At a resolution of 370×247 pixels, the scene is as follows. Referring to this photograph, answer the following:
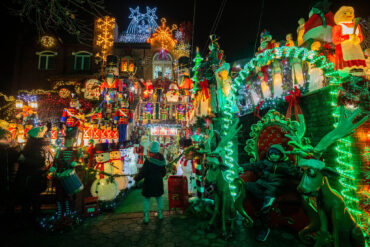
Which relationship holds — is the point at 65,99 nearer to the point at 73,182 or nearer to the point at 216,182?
the point at 73,182

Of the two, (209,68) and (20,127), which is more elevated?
(209,68)

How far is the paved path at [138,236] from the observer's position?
3596mm

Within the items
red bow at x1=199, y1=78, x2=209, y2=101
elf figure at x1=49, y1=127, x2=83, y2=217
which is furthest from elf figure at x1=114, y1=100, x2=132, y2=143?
elf figure at x1=49, y1=127, x2=83, y2=217

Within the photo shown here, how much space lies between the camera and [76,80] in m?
15.7

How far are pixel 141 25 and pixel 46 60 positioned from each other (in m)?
9.66

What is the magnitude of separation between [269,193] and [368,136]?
2175 millimetres

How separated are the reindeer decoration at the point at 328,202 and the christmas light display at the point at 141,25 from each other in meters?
18.4

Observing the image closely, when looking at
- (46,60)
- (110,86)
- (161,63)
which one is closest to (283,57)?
(110,86)

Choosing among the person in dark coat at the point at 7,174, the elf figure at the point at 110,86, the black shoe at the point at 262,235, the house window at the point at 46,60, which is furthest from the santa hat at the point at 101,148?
the house window at the point at 46,60

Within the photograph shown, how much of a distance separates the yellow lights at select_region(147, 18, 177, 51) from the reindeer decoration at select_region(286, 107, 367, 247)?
16.9 metres

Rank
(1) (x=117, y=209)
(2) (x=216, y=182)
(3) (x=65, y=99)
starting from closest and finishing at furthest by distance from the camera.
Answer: (2) (x=216, y=182)
(1) (x=117, y=209)
(3) (x=65, y=99)

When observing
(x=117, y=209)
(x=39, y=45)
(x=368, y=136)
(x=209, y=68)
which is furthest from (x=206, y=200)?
(x=39, y=45)

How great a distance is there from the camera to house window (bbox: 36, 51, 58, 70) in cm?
1670

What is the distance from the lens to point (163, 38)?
→ 1748 centimetres
